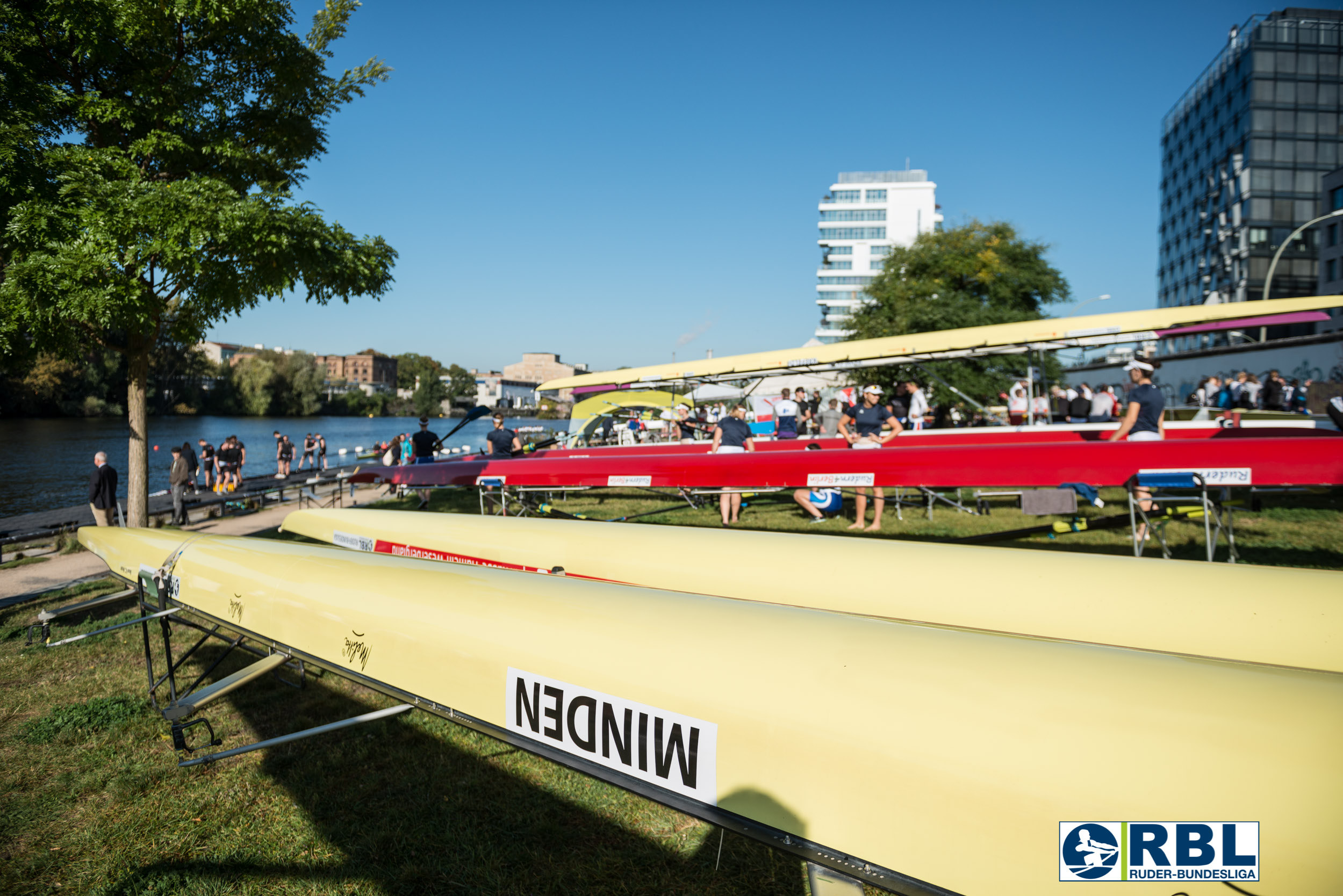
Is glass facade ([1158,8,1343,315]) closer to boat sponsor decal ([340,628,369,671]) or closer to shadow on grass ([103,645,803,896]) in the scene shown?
shadow on grass ([103,645,803,896])

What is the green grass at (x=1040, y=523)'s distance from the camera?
6.37 meters

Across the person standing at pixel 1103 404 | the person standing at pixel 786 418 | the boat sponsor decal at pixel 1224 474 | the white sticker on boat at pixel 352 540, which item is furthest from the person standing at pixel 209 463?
the person standing at pixel 1103 404

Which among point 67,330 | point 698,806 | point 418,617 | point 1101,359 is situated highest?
point 1101,359

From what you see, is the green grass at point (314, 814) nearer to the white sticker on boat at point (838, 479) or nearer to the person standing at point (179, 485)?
the white sticker on boat at point (838, 479)

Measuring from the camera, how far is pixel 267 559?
3326 millimetres

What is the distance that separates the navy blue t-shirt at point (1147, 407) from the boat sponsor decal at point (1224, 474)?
1.71 metres

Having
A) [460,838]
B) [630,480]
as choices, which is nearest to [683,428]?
[630,480]

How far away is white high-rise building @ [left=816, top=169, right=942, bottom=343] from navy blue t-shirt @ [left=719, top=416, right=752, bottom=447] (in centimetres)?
9945

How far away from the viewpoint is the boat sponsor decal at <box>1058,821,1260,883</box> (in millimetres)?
1175

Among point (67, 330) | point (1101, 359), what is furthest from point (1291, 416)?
point (1101, 359)

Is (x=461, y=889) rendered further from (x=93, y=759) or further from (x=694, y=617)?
(x=93, y=759)

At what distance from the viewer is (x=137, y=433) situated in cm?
883

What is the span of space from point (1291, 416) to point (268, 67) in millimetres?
16128

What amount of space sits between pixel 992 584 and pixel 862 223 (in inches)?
4594
